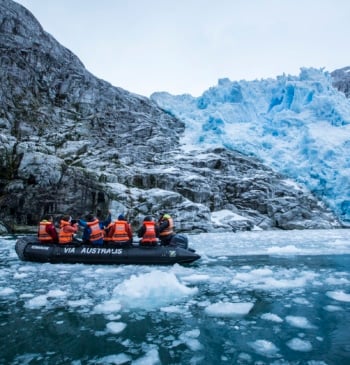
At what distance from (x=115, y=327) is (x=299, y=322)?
105 inches

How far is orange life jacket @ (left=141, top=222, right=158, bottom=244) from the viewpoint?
11.0 m

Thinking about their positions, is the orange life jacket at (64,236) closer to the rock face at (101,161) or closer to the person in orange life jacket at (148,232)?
the person in orange life jacket at (148,232)

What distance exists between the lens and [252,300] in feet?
19.6

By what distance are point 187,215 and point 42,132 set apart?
82.3 feet

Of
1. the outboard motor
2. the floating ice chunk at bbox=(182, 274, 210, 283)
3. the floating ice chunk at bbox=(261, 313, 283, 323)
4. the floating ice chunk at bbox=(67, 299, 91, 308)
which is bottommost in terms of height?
the floating ice chunk at bbox=(182, 274, 210, 283)

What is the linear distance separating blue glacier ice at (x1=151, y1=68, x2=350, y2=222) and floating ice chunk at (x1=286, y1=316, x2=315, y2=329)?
4480cm

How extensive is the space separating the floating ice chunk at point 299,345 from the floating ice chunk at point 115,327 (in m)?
2.22

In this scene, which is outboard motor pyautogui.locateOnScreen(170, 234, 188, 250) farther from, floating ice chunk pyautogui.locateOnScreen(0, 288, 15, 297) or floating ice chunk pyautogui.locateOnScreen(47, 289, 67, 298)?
floating ice chunk pyautogui.locateOnScreen(0, 288, 15, 297)

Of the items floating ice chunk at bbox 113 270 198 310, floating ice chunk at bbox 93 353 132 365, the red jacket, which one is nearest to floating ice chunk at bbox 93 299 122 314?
floating ice chunk at bbox 113 270 198 310

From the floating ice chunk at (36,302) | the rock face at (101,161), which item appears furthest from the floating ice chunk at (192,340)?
the rock face at (101,161)

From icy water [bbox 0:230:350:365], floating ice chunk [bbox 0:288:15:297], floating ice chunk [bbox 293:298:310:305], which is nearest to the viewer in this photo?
icy water [bbox 0:230:350:365]

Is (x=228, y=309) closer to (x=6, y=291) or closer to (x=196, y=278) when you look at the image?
(x=196, y=278)

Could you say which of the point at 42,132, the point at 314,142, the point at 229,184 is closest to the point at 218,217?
the point at 229,184

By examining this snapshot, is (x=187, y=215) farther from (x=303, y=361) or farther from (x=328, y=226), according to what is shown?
(x=303, y=361)
